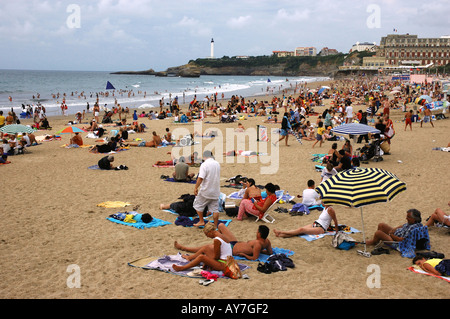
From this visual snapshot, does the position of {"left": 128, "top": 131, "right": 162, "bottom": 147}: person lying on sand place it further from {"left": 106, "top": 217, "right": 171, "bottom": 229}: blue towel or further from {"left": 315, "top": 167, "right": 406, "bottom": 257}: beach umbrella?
{"left": 315, "top": 167, "right": 406, "bottom": 257}: beach umbrella

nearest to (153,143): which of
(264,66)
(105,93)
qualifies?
(105,93)

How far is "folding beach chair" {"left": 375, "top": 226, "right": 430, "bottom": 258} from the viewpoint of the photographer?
220 inches

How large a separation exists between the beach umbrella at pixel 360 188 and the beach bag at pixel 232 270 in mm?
1554

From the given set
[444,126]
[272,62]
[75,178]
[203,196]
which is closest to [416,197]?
[203,196]

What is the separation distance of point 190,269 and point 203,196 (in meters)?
1.65

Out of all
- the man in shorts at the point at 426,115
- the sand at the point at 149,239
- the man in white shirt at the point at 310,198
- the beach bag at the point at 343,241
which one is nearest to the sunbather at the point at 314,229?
the sand at the point at 149,239

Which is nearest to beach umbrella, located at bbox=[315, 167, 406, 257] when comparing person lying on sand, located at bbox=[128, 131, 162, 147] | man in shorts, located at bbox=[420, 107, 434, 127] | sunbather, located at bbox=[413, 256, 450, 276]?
sunbather, located at bbox=[413, 256, 450, 276]

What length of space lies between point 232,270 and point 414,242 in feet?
9.14

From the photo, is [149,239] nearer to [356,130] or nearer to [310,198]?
[310,198]

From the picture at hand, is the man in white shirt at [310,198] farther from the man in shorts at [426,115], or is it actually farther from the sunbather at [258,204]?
the man in shorts at [426,115]

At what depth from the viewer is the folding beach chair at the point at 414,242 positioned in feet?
18.3

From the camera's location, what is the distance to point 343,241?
19.7 feet

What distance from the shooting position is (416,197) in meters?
8.40
